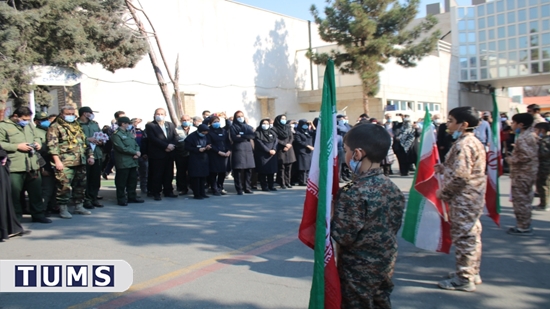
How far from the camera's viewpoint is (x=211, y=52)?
24.7 meters

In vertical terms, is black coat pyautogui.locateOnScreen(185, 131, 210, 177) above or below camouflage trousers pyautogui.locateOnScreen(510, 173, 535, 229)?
above

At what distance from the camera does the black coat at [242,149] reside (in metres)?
10.7

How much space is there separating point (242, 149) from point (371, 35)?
53.7 ft

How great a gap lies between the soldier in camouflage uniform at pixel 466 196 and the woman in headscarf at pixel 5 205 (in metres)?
5.54

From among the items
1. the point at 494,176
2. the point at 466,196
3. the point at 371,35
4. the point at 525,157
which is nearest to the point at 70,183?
the point at 466,196

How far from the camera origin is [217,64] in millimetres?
24938

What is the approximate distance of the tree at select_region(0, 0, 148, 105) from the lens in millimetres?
→ 10211

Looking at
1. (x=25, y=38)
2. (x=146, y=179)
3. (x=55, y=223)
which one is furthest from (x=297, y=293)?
(x=25, y=38)

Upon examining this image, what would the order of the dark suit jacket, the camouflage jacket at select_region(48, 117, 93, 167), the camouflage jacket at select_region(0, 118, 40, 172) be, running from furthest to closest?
1. the dark suit jacket
2. the camouflage jacket at select_region(48, 117, 93, 167)
3. the camouflage jacket at select_region(0, 118, 40, 172)

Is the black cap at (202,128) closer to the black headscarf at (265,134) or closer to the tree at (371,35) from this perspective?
the black headscarf at (265,134)

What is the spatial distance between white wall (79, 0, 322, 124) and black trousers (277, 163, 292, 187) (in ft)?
35.9

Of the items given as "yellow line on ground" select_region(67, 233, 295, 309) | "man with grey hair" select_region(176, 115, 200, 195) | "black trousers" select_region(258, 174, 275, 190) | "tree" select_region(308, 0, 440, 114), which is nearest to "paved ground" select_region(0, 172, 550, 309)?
"yellow line on ground" select_region(67, 233, 295, 309)

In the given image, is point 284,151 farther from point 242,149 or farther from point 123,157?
point 123,157

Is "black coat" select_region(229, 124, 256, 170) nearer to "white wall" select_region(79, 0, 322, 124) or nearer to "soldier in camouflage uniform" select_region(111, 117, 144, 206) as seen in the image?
"soldier in camouflage uniform" select_region(111, 117, 144, 206)
